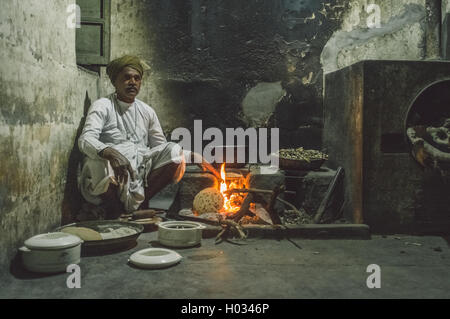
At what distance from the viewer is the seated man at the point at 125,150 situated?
4629mm

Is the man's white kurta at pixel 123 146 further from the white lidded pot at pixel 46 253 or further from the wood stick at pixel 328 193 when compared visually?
the wood stick at pixel 328 193

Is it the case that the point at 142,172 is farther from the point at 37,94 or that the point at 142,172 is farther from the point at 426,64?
the point at 426,64

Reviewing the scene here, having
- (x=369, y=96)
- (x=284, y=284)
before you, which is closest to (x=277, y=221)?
(x=284, y=284)

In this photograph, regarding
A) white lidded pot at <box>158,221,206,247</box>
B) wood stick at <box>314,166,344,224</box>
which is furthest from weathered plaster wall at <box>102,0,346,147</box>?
white lidded pot at <box>158,221,206,247</box>

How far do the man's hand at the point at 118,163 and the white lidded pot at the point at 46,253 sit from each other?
1.26 m

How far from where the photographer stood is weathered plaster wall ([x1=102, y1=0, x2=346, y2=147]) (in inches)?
272

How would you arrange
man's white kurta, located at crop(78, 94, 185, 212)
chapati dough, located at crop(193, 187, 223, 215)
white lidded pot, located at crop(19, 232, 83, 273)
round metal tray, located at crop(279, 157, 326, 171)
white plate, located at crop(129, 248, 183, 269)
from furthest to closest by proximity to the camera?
round metal tray, located at crop(279, 157, 326, 171), chapati dough, located at crop(193, 187, 223, 215), man's white kurta, located at crop(78, 94, 185, 212), white plate, located at crop(129, 248, 183, 269), white lidded pot, located at crop(19, 232, 83, 273)

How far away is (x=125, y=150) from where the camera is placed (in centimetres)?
504

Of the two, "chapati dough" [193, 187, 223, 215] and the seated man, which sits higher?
the seated man

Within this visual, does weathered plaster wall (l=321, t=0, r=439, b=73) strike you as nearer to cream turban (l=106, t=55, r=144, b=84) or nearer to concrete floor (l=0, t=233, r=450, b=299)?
cream turban (l=106, t=55, r=144, b=84)

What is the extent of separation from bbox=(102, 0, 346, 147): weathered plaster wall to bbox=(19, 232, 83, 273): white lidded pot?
13.3ft

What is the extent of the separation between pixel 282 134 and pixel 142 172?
294cm

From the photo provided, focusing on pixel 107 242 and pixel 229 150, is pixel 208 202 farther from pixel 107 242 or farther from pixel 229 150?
pixel 107 242
